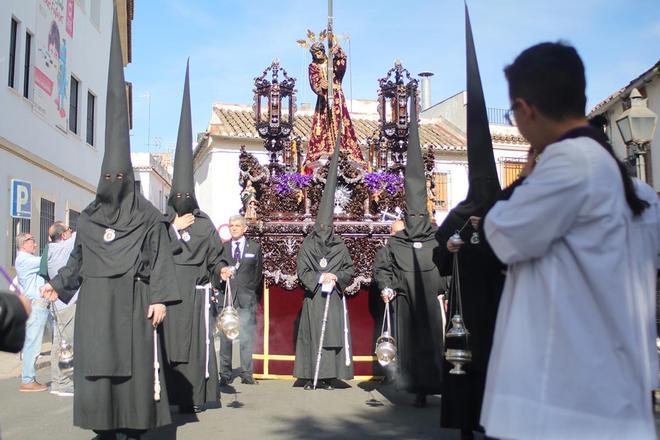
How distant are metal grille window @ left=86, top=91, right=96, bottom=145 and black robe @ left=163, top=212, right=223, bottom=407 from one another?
16983mm

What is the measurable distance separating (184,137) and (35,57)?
10.7 m

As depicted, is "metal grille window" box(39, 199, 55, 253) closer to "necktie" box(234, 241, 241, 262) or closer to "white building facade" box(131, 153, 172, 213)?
"necktie" box(234, 241, 241, 262)

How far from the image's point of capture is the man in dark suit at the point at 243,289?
29.1 ft

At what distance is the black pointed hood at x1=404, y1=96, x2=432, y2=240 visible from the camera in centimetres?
762

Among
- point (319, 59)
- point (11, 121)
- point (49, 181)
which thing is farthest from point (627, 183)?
point (49, 181)

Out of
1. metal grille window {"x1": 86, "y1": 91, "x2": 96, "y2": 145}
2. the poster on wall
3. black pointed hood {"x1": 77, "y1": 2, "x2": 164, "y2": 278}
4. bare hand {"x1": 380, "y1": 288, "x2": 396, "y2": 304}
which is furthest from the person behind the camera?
metal grille window {"x1": 86, "y1": 91, "x2": 96, "y2": 145}

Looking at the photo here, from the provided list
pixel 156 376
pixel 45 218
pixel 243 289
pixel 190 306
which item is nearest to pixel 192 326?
pixel 190 306

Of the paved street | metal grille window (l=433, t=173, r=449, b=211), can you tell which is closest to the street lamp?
the paved street

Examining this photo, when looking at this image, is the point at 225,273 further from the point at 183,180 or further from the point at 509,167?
the point at 509,167

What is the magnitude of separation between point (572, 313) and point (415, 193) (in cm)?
554

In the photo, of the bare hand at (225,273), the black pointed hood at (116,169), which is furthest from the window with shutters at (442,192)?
the black pointed hood at (116,169)

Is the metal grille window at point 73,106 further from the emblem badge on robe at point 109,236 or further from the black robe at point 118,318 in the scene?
the emblem badge on robe at point 109,236

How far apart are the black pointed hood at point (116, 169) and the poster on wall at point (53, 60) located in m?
12.2

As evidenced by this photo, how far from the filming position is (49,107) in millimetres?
17609
